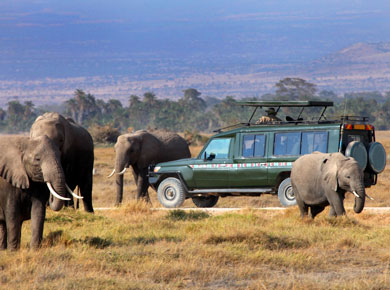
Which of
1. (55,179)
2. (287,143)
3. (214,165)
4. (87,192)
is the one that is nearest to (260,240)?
(55,179)

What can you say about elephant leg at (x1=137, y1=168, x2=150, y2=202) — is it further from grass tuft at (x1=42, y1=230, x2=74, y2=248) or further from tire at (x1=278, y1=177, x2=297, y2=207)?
grass tuft at (x1=42, y1=230, x2=74, y2=248)

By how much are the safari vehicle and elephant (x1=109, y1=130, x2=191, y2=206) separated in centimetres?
256

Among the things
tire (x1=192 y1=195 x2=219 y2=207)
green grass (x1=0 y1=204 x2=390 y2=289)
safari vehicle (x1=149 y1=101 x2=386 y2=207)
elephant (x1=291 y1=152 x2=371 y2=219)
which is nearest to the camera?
green grass (x1=0 y1=204 x2=390 y2=289)

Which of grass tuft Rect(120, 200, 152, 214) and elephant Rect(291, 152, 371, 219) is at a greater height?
elephant Rect(291, 152, 371, 219)

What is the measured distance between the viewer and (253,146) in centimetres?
2077

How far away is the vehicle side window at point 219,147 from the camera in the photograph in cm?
2122

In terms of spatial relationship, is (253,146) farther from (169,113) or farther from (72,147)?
(169,113)

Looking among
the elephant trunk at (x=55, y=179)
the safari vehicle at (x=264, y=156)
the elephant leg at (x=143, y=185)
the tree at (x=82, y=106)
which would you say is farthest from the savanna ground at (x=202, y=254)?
the tree at (x=82, y=106)

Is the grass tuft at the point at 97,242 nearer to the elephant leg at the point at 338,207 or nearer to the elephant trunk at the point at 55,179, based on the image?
the elephant trunk at the point at 55,179

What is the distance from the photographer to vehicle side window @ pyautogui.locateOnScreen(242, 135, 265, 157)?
812 inches

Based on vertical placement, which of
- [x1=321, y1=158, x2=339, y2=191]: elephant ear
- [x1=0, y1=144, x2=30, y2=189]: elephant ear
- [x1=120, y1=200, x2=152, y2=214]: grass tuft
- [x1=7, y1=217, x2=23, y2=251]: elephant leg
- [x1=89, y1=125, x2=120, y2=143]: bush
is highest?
[x1=0, y1=144, x2=30, y2=189]: elephant ear

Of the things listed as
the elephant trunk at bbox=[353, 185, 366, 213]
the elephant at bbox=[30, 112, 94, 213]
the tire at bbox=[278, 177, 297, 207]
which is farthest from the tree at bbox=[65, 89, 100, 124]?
the elephant trunk at bbox=[353, 185, 366, 213]

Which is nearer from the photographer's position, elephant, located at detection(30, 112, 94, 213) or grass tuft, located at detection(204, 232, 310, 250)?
grass tuft, located at detection(204, 232, 310, 250)

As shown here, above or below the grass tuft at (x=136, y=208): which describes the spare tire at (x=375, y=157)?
above
